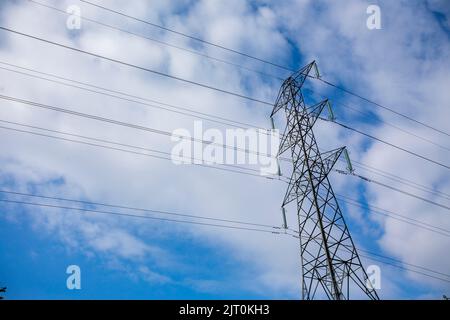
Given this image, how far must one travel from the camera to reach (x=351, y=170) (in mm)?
15414

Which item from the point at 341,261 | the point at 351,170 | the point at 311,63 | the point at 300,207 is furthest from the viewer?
the point at 311,63

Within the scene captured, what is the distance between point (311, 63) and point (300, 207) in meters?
8.75

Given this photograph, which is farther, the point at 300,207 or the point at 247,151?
the point at 247,151

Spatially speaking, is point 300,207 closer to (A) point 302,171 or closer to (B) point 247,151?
(A) point 302,171

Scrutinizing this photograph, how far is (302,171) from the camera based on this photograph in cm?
1482
